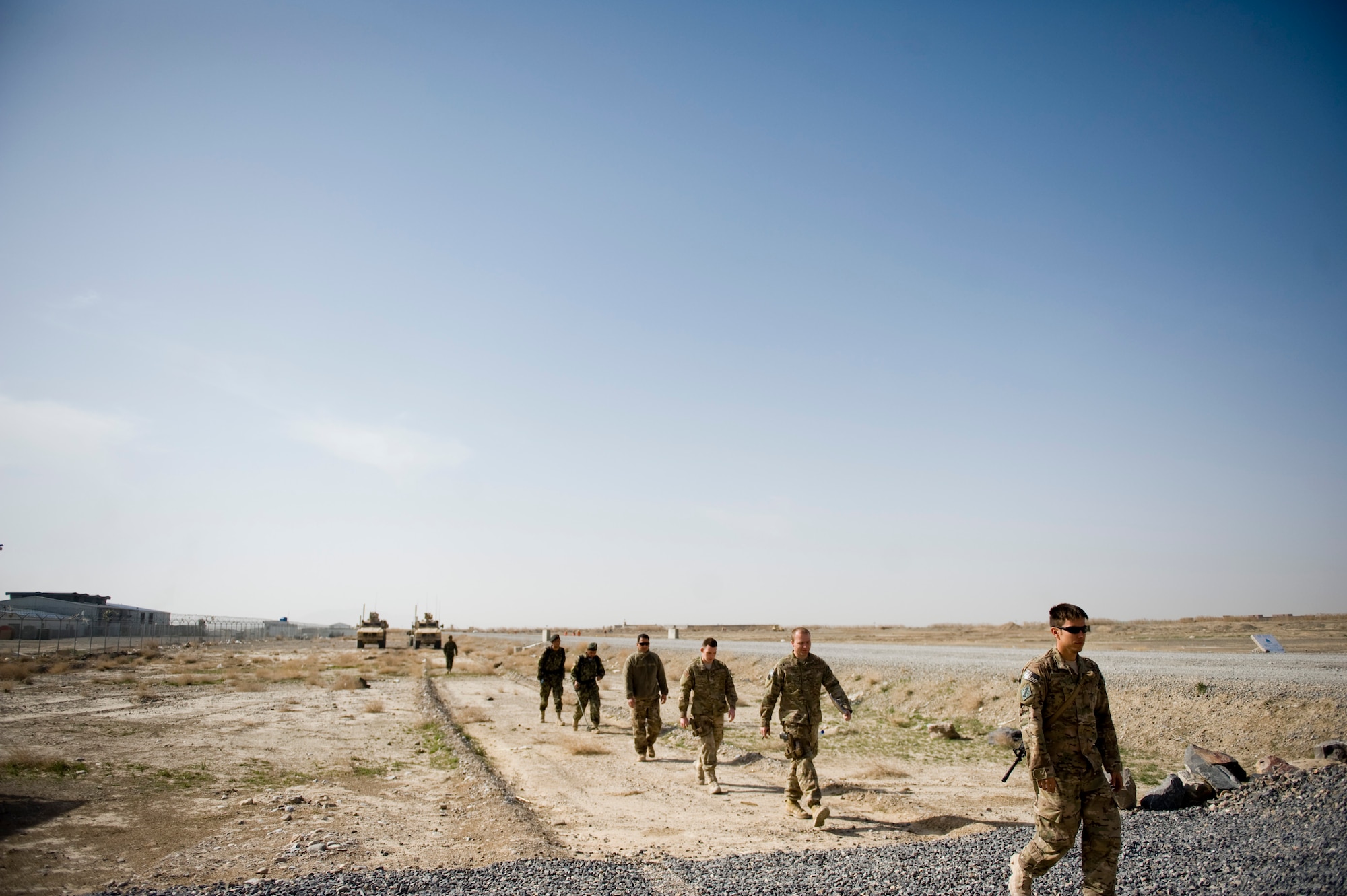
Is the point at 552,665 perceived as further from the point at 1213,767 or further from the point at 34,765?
the point at 1213,767

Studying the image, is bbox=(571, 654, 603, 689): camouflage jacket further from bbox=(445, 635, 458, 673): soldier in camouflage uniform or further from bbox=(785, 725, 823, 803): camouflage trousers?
bbox=(445, 635, 458, 673): soldier in camouflage uniform

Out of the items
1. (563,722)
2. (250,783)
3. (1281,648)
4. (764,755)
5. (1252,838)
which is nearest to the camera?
(1252,838)

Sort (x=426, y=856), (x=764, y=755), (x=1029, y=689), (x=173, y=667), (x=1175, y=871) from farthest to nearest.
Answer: (x=173, y=667)
(x=764, y=755)
(x=426, y=856)
(x=1175, y=871)
(x=1029, y=689)

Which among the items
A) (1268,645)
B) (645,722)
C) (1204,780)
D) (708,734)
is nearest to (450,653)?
(645,722)

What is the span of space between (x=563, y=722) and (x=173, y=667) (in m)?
29.7

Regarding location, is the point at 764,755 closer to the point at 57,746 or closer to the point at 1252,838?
the point at 1252,838

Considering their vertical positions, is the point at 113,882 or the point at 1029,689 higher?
the point at 1029,689

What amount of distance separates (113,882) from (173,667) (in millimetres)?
37100

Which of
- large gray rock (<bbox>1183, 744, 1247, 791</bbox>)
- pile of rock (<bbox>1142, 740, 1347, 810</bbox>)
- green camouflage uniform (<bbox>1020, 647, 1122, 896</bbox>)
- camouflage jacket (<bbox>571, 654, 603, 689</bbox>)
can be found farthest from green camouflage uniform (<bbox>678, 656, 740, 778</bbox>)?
camouflage jacket (<bbox>571, 654, 603, 689</bbox>)

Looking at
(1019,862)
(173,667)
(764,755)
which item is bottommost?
(173,667)

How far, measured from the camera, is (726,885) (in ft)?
20.4

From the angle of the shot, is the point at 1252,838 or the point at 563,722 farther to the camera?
the point at 563,722

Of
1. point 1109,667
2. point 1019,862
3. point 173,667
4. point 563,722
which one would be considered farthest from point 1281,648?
point 173,667

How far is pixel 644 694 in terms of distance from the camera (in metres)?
13.6
